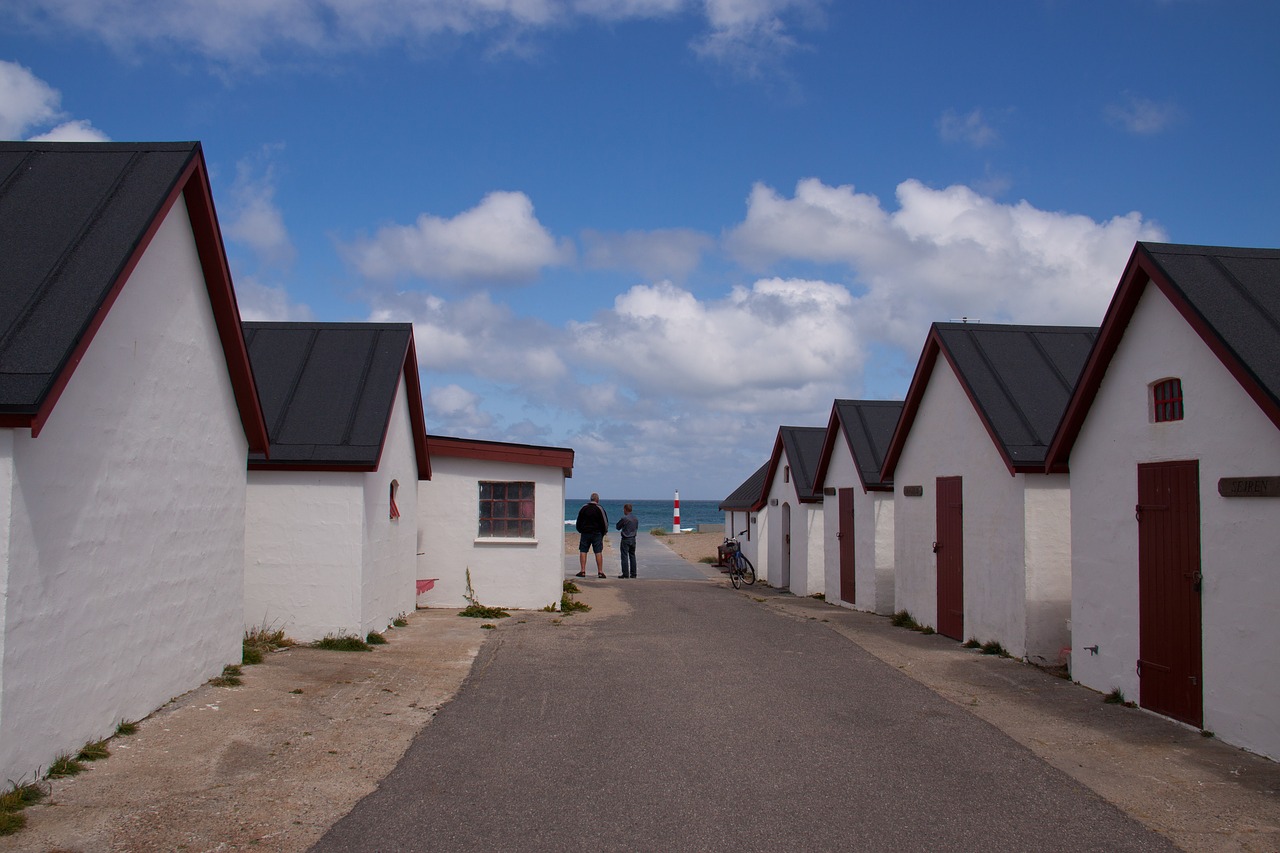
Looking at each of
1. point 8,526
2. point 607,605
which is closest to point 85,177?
point 8,526

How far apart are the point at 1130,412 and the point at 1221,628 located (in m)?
2.41

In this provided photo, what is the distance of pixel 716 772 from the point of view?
22.2 feet

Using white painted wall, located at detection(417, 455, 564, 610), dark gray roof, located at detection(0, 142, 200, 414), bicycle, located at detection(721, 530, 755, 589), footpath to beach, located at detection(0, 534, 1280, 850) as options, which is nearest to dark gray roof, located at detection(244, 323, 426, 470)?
white painted wall, located at detection(417, 455, 564, 610)

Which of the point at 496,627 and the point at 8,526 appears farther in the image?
the point at 496,627

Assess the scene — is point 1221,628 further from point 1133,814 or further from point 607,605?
point 607,605

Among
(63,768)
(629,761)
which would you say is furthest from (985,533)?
(63,768)

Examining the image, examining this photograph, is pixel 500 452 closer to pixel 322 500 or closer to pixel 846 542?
pixel 322 500

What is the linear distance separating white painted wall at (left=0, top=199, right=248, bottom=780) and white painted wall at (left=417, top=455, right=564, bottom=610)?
6.76 metres

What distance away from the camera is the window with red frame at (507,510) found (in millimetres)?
17281

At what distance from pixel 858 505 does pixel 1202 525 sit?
444 inches

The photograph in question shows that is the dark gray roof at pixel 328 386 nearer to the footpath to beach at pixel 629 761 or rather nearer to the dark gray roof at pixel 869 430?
the footpath to beach at pixel 629 761

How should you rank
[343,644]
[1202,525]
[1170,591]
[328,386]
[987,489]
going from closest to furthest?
1. [1202,525]
2. [1170,591]
3. [343,644]
4. [987,489]
5. [328,386]

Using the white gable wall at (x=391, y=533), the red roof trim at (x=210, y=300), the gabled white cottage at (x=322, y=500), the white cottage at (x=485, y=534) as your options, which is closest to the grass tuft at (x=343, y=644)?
the gabled white cottage at (x=322, y=500)

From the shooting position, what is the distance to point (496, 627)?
14734mm
